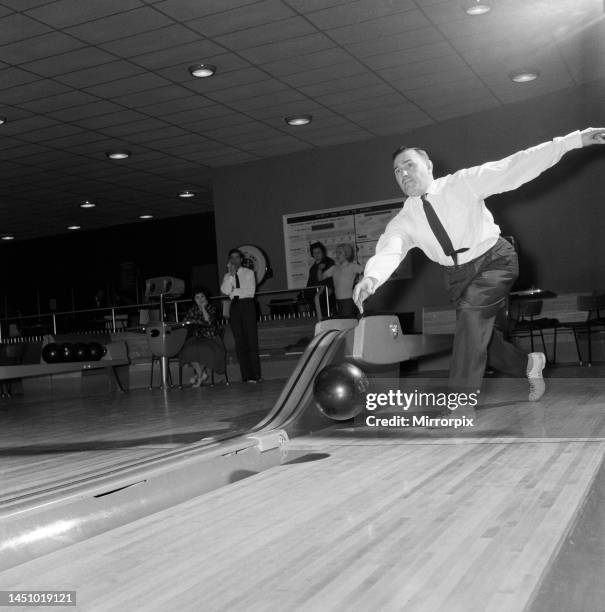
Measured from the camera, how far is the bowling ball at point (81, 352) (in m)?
7.32

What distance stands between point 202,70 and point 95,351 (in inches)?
107

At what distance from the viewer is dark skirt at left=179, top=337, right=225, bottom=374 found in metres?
7.15

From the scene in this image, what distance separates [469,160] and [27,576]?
7.12 m

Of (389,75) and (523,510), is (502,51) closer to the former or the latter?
(389,75)

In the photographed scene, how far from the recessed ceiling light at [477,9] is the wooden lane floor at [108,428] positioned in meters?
2.84

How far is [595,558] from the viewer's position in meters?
1.35

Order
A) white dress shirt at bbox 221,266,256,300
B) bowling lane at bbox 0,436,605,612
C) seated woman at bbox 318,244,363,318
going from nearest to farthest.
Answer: bowling lane at bbox 0,436,605,612, white dress shirt at bbox 221,266,256,300, seated woman at bbox 318,244,363,318

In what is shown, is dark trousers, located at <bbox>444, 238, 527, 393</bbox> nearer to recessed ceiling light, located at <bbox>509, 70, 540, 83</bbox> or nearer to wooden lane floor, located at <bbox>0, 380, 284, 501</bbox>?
wooden lane floor, located at <bbox>0, 380, 284, 501</bbox>

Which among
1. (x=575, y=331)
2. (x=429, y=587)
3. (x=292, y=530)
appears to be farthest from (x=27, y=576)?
(x=575, y=331)

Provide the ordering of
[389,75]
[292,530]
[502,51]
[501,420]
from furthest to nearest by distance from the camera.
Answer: [389,75]
[502,51]
[501,420]
[292,530]

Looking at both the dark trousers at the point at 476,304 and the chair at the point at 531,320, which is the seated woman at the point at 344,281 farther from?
the dark trousers at the point at 476,304

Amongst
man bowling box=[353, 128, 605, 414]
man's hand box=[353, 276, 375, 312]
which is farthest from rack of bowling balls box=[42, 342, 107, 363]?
man's hand box=[353, 276, 375, 312]

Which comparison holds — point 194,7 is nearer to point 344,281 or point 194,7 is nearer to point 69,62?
point 69,62

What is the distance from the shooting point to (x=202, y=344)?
23.5 ft
